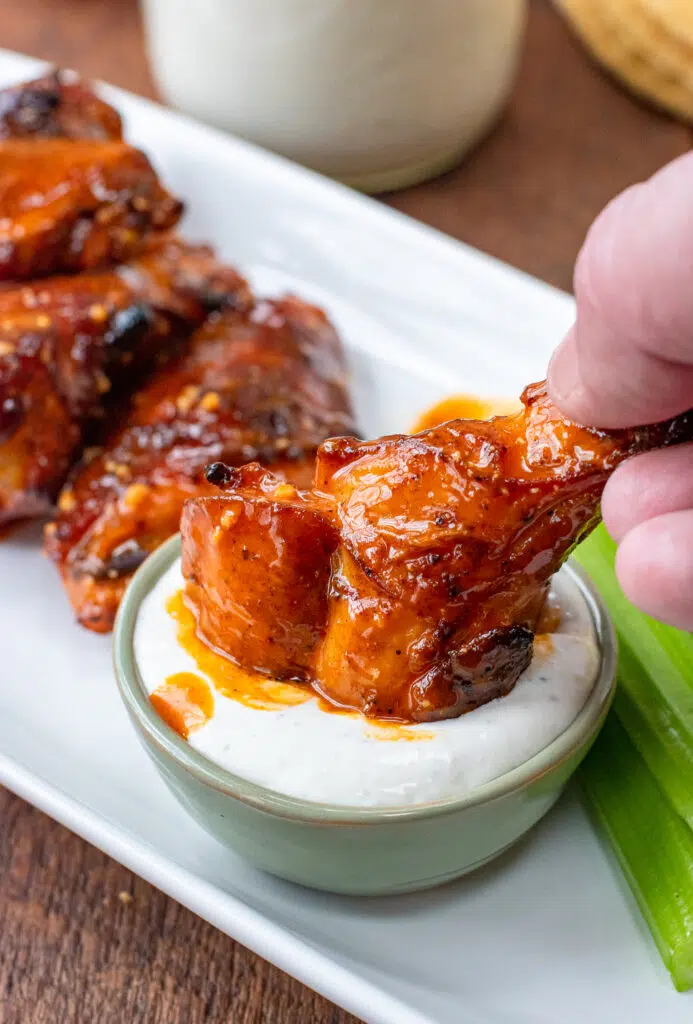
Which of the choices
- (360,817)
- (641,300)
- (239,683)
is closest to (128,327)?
(239,683)

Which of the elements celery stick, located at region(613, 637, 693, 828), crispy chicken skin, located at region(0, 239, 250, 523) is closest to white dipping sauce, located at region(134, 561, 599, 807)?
celery stick, located at region(613, 637, 693, 828)

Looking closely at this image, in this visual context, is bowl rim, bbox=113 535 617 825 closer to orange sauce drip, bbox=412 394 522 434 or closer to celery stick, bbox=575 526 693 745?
celery stick, bbox=575 526 693 745

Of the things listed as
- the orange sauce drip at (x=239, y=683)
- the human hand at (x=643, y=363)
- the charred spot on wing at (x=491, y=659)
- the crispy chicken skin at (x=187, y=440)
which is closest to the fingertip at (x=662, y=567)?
the human hand at (x=643, y=363)

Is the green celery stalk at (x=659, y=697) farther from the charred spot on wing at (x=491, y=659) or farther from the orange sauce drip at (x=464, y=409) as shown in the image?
the orange sauce drip at (x=464, y=409)

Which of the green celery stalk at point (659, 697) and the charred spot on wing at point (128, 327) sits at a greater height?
the green celery stalk at point (659, 697)

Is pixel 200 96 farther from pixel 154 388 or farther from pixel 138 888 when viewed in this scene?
pixel 138 888

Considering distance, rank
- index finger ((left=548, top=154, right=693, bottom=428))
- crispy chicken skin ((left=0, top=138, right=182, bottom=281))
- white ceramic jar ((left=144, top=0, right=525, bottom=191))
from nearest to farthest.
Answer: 1. index finger ((left=548, top=154, right=693, bottom=428))
2. crispy chicken skin ((left=0, top=138, right=182, bottom=281))
3. white ceramic jar ((left=144, top=0, right=525, bottom=191))

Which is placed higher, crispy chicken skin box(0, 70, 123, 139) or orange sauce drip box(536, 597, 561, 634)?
orange sauce drip box(536, 597, 561, 634)

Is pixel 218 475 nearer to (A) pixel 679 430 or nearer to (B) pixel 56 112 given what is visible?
(A) pixel 679 430
